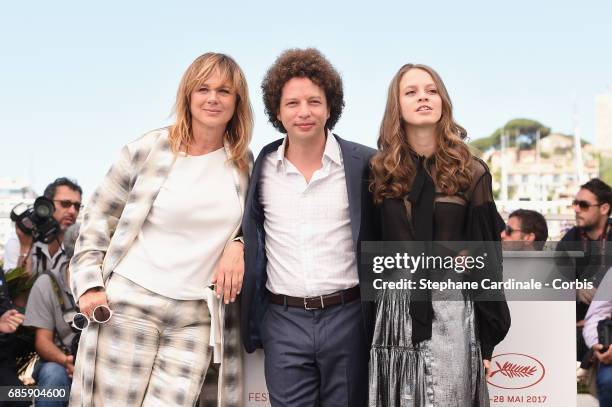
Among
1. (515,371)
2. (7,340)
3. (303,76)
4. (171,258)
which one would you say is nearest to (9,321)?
(7,340)

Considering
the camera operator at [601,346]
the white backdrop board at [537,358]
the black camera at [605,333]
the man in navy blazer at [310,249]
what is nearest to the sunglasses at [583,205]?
the camera operator at [601,346]

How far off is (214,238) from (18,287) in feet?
7.76

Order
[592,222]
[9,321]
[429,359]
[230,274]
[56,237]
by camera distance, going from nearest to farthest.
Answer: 1. [429,359]
2. [230,274]
3. [9,321]
4. [56,237]
5. [592,222]

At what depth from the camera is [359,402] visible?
337cm

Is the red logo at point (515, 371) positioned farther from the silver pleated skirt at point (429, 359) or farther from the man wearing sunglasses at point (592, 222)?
the man wearing sunglasses at point (592, 222)

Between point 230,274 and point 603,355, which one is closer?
point 230,274

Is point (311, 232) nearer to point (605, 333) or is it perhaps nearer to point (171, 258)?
point (171, 258)

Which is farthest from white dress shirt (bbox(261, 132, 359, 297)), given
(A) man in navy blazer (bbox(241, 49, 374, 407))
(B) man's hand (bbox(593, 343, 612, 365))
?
(B) man's hand (bbox(593, 343, 612, 365))

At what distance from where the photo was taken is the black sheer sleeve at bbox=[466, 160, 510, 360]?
10.6 ft

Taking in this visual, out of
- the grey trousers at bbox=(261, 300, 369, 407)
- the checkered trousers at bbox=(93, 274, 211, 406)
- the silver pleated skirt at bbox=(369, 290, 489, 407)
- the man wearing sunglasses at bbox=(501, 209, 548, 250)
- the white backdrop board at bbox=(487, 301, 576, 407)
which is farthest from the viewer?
the man wearing sunglasses at bbox=(501, 209, 548, 250)

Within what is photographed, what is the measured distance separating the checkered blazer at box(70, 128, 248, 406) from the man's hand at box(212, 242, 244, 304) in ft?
0.38

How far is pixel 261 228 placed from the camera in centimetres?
352

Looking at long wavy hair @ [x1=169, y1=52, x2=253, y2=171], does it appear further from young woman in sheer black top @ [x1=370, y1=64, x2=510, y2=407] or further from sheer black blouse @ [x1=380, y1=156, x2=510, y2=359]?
sheer black blouse @ [x1=380, y1=156, x2=510, y2=359]

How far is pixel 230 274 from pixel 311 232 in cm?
42
